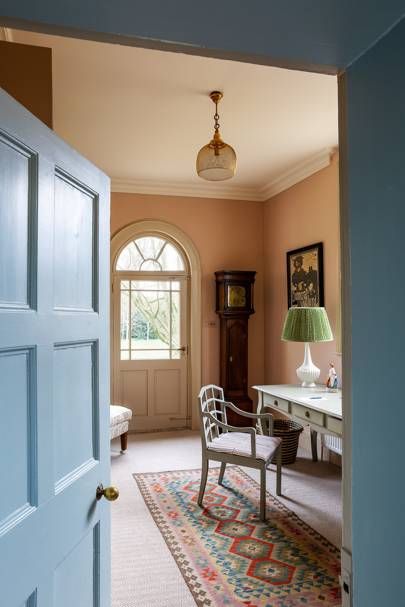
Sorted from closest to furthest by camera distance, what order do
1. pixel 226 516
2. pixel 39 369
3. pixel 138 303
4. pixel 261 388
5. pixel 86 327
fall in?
1. pixel 39 369
2. pixel 86 327
3. pixel 226 516
4. pixel 261 388
5. pixel 138 303

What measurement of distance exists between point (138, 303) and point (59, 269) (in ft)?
15.2

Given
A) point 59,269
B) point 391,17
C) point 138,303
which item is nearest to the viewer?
point 391,17

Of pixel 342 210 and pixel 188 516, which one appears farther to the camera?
pixel 188 516

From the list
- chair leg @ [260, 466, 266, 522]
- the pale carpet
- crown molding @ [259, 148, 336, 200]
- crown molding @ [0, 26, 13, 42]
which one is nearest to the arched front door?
the pale carpet

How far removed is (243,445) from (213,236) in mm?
3158

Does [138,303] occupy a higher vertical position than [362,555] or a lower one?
higher

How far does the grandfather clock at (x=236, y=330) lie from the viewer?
573 centimetres

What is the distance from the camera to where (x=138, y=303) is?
19.4ft

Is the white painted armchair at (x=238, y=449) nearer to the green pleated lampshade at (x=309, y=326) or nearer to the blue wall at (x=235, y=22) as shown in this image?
the green pleated lampshade at (x=309, y=326)

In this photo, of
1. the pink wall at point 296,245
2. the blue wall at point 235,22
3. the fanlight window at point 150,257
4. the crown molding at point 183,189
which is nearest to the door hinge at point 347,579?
the blue wall at point 235,22

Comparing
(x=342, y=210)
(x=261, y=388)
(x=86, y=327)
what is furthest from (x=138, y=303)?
(x=342, y=210)

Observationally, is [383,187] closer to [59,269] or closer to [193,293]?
[59,269]

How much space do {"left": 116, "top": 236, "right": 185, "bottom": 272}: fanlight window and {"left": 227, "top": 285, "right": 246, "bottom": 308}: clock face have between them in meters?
0.70

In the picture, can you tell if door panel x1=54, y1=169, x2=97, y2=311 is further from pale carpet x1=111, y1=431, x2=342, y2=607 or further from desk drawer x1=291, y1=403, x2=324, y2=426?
desk drawer x1=291, y1=403, x2=324, y2=426
